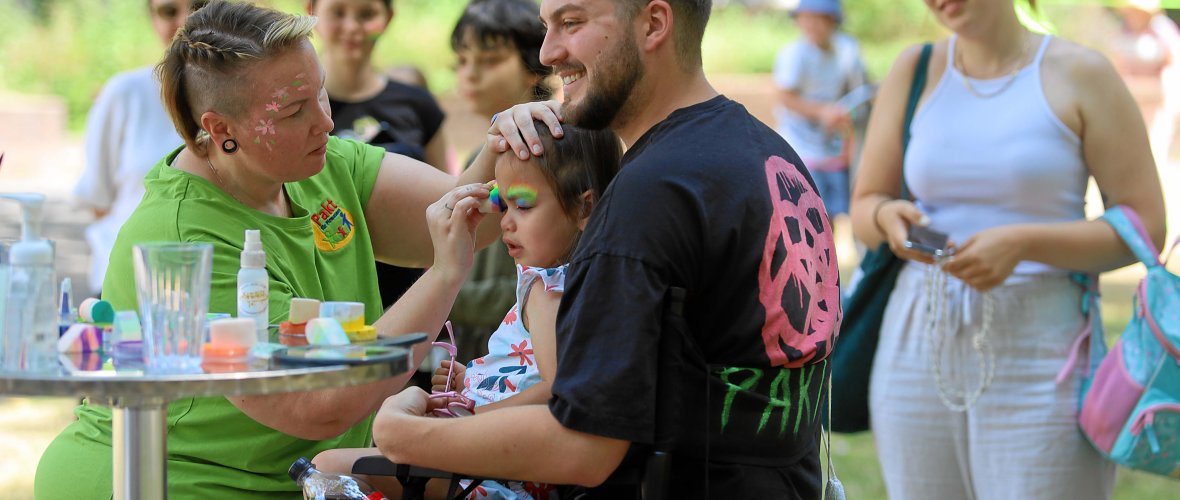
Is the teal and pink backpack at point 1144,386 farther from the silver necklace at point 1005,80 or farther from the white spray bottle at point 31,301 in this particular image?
the white spray bottle at point 31,301

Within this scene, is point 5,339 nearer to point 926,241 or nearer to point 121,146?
point 926,241

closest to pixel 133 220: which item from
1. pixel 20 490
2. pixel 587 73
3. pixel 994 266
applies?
pixel 587 73

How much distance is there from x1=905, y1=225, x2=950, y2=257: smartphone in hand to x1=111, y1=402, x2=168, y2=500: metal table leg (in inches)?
80.2

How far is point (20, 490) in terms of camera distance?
5500mm

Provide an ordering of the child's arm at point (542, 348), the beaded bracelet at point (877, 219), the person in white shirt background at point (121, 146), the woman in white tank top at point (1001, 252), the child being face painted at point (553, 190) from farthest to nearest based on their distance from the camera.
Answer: the person in white shirt background at point (121, 146)
the beaded bracelet at point (877, 219)
the woman in white tank top at point (1001, 252)
the child being face painted at point (553, 190)
the child's arm at point (542, 348)

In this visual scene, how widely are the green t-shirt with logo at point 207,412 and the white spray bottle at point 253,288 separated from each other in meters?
→ 0.22

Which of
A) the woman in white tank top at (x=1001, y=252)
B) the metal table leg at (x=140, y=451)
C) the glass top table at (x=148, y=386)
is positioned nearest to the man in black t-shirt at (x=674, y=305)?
the glass top table at (x=148, y=386)

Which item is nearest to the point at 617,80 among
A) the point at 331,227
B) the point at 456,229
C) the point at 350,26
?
the point at 456,229

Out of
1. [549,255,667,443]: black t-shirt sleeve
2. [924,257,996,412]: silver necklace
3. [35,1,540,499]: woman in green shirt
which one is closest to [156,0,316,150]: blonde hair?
[35,1,540,499]: woman in green shirt

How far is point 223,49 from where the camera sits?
2.79 meters

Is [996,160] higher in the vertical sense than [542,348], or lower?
higher

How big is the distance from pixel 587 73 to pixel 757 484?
810mm

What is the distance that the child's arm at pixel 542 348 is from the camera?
98.7 inches

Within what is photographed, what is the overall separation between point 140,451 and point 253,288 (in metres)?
0.34
